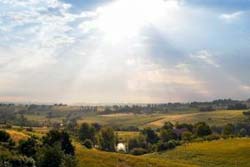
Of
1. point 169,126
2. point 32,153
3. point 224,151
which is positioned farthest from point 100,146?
point 32,153

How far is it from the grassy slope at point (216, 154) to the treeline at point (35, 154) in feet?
149

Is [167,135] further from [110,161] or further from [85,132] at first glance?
[110,161]

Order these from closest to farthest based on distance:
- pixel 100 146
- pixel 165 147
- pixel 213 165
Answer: pixel 213 165 → pixel 165 147 → pixel 100 146

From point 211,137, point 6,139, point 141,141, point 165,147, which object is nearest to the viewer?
point 6,139

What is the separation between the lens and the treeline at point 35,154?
65000 mm

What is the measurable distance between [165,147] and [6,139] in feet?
236

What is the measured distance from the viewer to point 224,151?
118m

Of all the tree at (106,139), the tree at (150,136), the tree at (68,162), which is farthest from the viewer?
the tree at (150,136)

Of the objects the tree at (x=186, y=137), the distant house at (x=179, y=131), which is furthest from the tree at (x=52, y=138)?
the distant house at (x=179, y=131)

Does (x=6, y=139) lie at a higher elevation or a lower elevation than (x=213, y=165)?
higher

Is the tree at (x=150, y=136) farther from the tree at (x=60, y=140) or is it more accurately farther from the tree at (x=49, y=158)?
the tree at (x=49, y=158)

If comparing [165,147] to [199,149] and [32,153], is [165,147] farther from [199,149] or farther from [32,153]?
[32,153]

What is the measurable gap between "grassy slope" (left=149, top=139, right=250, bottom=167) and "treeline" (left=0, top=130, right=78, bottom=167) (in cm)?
4527

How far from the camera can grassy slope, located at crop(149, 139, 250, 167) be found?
10600 cm
